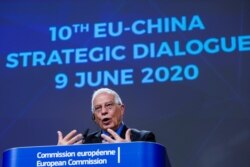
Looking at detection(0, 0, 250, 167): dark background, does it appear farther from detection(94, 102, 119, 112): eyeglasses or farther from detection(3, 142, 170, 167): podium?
detection(3, 142, 170, 167): podium

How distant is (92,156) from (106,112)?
0.87 meters

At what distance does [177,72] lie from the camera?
3.92 metres

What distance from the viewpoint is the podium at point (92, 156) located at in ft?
5.72

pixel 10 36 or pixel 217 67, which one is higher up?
pixel 10 36

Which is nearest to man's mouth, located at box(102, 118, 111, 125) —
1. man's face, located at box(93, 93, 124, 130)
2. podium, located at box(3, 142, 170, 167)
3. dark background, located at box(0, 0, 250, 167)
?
man's face, located at box(93, 93, 124, 130)

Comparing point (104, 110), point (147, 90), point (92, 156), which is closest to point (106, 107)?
point (104, 110)

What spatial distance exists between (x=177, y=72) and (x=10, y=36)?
1.55 meters

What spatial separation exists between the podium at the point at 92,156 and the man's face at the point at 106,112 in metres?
0.83

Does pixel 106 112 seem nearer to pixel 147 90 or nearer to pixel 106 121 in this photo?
pixel 106 121

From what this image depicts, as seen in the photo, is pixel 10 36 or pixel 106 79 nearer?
pixel 106 79

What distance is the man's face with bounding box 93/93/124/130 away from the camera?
264cm

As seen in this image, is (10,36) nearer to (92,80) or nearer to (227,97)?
(92,80)

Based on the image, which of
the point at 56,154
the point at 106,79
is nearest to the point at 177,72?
the point at 106,79

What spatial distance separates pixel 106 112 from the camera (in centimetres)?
264
